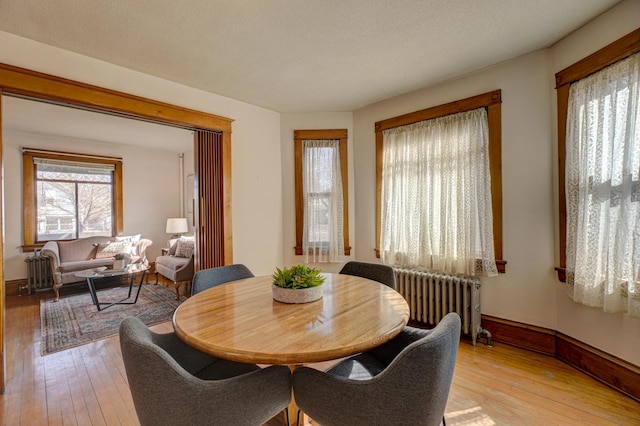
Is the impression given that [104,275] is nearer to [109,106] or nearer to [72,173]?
[109,106]

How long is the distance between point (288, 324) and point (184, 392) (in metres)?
0.45

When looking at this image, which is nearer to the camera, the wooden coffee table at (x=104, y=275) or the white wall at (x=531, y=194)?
the white wall at (x=531, y=194)

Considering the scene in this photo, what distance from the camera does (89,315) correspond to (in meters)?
3.46

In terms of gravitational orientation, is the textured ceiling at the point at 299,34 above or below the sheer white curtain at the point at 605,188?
above

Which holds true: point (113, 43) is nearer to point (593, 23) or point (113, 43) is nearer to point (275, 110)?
point (275, 110)

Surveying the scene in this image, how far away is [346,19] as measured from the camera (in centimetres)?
189

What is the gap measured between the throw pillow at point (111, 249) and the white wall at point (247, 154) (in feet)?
9.77

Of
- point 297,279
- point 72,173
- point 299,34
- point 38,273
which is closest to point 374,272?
point 297,279

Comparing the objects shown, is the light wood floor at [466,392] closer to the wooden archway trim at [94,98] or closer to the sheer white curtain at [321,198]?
the sheer white curtain at [321,198]

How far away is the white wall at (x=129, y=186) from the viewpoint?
4.46m

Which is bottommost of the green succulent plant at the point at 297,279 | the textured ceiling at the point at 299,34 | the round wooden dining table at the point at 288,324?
the round wooden dining table at the point at 288,324

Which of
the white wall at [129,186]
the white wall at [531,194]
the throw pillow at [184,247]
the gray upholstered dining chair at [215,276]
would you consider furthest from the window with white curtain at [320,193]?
the white wall at [129,186]

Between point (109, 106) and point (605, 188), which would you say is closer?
point (605, 188)

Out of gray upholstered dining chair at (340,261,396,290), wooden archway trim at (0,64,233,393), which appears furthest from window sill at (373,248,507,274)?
wooden archway trim at (0,64,233,393)
